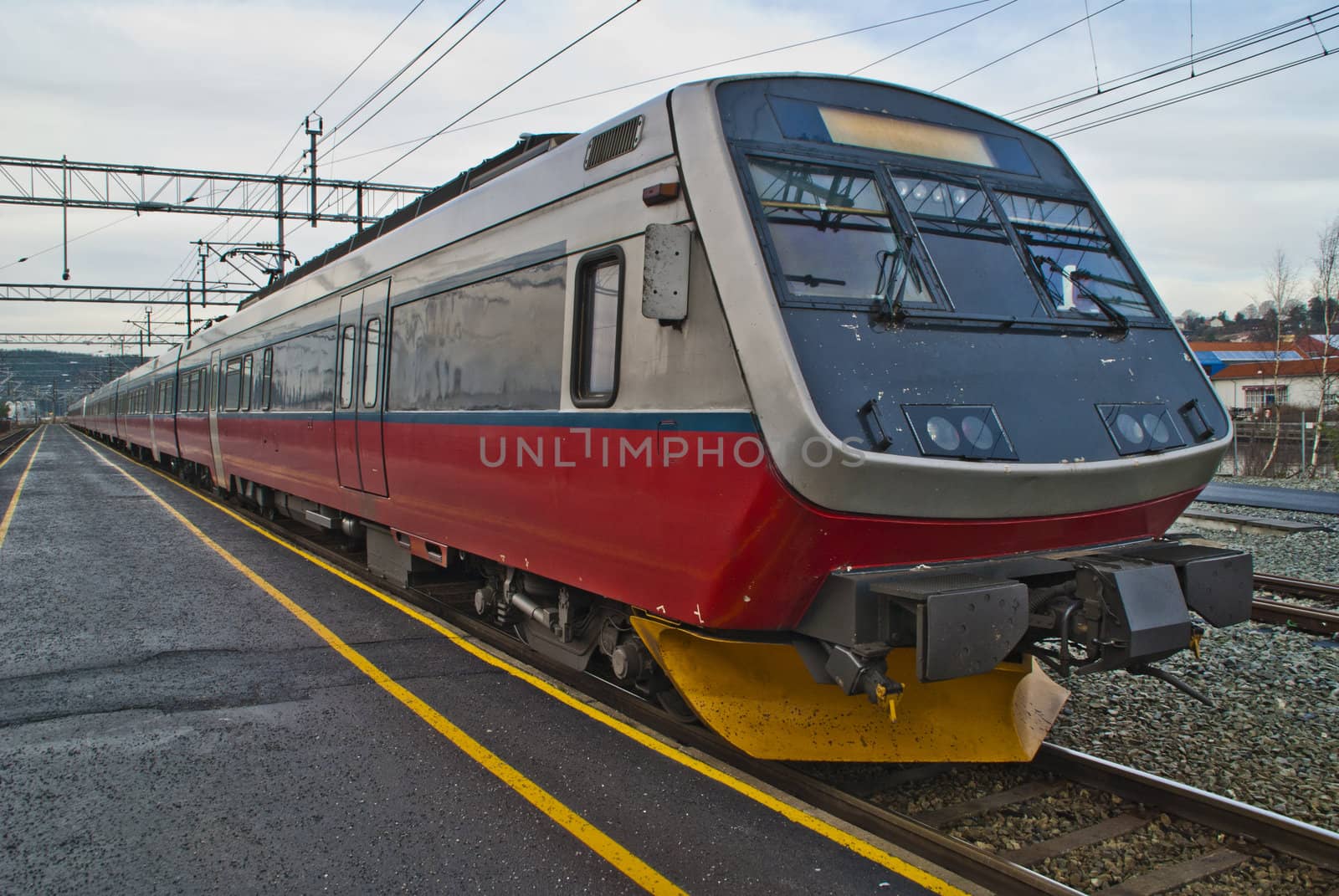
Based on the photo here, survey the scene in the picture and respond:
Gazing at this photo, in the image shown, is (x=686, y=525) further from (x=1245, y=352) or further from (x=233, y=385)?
(x=1245, y=352)

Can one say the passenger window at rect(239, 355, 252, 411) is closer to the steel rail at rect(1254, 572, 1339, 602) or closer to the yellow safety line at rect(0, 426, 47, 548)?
the yellow safety line at rect(0, 426, 47, 548)

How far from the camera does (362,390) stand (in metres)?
8.05

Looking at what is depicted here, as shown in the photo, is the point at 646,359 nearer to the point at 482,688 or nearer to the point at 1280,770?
the point at 482,688

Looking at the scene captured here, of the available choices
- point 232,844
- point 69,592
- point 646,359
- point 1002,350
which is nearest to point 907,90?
point 1002,350

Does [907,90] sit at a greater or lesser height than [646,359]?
greater

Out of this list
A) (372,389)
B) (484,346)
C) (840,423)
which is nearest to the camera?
(840,423)

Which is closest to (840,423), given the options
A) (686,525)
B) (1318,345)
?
(686,525)

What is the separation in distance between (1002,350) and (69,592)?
27.9 feet

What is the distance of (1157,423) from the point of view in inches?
170

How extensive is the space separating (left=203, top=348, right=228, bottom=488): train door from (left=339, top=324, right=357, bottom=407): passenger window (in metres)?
7.96

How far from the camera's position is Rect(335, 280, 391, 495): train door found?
25.3ft

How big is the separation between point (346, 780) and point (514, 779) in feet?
2.54

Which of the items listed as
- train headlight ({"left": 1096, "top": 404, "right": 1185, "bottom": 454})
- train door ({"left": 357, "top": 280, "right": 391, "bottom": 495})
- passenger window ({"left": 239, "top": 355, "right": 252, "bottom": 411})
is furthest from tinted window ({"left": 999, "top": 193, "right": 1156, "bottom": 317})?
passenger window ({"left": 239, "top": 355, "right": 252, "bottom": 411})

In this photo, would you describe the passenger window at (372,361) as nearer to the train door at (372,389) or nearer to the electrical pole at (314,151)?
the train door at (372,389)
